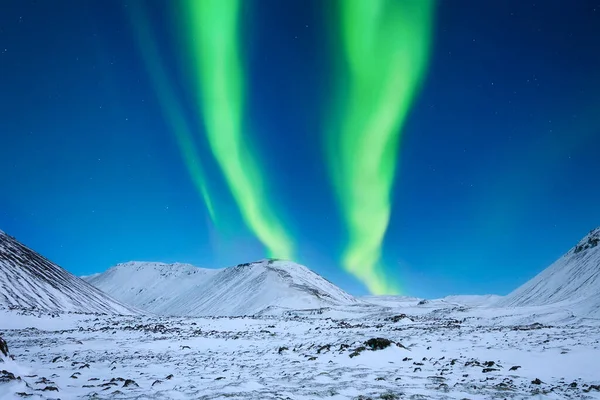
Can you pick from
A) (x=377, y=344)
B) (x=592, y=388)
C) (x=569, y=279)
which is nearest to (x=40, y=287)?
(x=377, y=344)

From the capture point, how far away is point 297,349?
62.7 ft

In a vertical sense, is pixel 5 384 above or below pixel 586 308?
below

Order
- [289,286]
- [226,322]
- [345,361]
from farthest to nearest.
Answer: [289,286] < [226,322] < [345,361]

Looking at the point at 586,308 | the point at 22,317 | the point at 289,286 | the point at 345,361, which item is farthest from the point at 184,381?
the point at 289,286

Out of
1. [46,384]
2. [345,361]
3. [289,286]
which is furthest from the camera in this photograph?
[289,286]

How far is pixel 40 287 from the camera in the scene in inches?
3398

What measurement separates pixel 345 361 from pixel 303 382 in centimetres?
444

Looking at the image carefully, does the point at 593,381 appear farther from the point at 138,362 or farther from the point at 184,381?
the point at 138,362

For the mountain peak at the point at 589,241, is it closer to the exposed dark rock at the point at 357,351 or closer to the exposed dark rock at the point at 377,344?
the exposed dark rock at the point at 377,344

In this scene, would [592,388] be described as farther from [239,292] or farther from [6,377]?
[239,292]

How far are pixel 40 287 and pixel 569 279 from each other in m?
126

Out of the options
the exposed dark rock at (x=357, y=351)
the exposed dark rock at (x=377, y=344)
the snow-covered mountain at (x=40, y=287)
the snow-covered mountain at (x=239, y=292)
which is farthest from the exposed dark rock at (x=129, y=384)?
the snow-covered mountain at (x=239, y=292)

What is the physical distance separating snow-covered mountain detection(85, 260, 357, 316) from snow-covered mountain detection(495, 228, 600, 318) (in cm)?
5501

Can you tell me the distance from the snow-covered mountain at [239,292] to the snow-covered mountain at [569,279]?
180 feet
